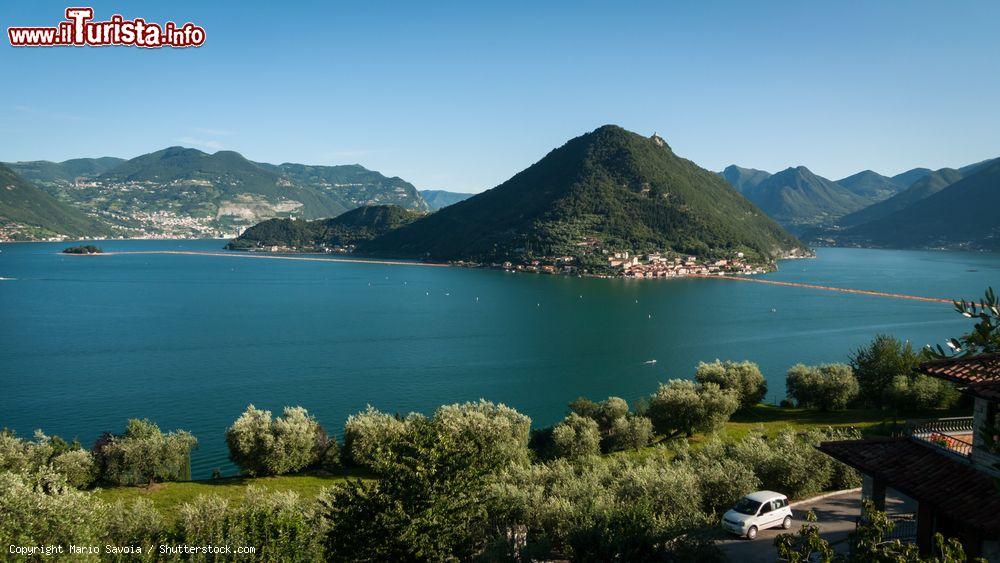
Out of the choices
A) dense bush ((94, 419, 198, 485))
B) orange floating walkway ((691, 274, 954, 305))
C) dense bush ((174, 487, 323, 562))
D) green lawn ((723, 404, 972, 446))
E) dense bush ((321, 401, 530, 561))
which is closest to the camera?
dense bush ((174, 487, 323, 562))

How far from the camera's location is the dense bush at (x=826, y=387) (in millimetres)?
38750

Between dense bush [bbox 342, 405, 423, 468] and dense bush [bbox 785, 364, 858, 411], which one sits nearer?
dense bush [bbox 342, 405, 423, 468]

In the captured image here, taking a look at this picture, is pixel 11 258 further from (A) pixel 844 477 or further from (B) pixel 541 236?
(A) pixel 844 477

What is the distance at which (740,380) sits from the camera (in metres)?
39.8

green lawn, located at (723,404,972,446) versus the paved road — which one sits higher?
the paved road

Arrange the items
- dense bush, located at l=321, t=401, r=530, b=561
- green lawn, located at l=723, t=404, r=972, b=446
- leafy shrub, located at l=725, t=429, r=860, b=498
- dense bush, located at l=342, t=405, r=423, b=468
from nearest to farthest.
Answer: dense bush, located at l=321, t=401, r=530, b=561 → leafy shrub, located at l=725, t=429, r=860, b=498 → dense bush, located at l=342, t=405, r=423, b=468 → green lawn, located at l=723, t=404, r=972, b=446

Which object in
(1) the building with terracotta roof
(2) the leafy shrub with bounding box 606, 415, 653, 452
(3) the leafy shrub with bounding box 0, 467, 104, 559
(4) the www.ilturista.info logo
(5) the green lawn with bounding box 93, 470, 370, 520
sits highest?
(4) the www.ilturista.info logo

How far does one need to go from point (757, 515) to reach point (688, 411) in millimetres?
18523

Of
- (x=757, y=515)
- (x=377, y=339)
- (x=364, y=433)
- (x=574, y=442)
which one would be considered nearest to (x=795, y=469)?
(x=757, y=515)

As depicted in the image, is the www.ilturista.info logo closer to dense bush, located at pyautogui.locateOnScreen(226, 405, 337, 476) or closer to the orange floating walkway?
dense bush, located at pyautogui.locateOnScreen(226, 405, 337, 476)

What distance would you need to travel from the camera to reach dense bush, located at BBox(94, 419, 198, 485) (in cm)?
2680

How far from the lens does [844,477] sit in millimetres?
19469

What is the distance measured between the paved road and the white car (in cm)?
19

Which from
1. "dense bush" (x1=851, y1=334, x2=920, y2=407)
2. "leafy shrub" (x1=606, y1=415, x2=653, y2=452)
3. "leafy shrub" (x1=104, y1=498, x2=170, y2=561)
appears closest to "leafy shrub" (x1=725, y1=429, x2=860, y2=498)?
"leafy shrub" (x1=606, y1=415, x2=653, y2=452)
